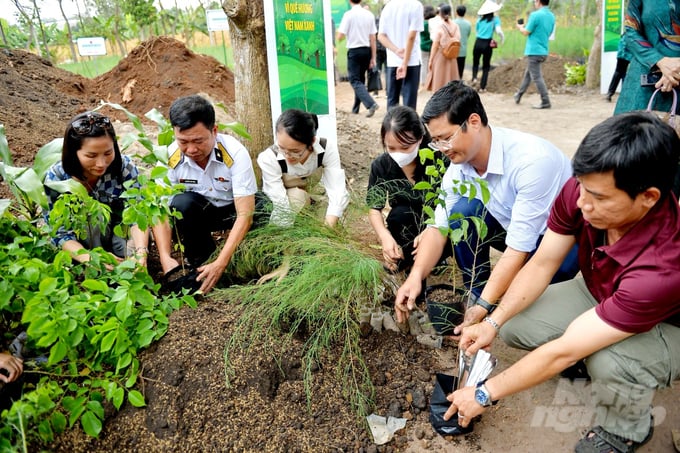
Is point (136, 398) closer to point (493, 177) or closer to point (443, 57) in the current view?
point (493, 177)

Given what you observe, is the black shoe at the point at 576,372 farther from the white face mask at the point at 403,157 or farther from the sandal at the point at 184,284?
the sandal at the point at 184,284

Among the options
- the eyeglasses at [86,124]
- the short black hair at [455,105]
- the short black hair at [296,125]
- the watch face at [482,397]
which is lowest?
the watch face at [482,397]

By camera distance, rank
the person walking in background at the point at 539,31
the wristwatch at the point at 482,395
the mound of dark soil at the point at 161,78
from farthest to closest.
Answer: the person walking in background at the point at 539,31 < the mound of dark soil at the point at 161,78 < the wristwatch at the point at 482,395

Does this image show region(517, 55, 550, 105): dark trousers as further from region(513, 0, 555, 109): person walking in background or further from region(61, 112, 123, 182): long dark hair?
region(61, 112, 123, 182): long dark hair

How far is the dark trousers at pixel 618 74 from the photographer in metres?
7.82

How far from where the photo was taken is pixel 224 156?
8.54 feet

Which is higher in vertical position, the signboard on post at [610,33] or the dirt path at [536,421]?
the signboard on post at [610,33]

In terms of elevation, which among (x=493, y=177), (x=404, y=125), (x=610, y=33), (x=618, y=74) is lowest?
(x=618, y=74)

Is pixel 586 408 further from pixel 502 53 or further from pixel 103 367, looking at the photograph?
pixel 502 53

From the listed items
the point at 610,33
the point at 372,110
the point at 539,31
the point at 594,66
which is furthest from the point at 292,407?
the point at 594,66

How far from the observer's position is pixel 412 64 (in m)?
5.53

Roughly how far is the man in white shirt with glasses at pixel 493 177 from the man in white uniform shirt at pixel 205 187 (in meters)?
0.90

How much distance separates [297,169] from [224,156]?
45cm

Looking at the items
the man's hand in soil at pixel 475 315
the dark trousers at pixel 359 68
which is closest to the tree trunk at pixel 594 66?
the dark trousers at pixel 359 68
